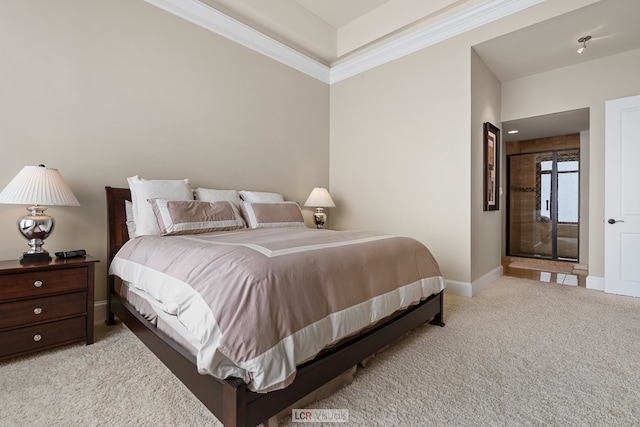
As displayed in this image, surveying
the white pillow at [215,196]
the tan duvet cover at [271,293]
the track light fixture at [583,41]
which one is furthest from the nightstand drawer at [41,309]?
the track light fixture at [583,41]

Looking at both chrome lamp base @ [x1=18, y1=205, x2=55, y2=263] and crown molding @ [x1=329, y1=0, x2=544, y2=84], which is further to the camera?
crown molding @ [x1=329, y1=0, x2=544, y2=84]

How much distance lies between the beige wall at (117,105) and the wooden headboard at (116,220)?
0.45ft

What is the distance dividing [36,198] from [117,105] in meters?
1.10

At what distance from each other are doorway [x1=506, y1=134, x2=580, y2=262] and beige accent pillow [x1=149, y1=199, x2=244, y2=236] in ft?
18.9

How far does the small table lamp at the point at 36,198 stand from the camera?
6.37 ft

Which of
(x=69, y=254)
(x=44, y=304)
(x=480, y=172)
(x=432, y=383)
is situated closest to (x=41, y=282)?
(x=44, y=304)

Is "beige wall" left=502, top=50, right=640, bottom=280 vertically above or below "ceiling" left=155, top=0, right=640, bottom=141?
below

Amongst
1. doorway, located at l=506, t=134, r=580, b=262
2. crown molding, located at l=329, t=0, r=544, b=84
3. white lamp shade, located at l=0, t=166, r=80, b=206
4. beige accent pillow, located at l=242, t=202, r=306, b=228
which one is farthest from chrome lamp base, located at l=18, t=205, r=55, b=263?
doorway, located at l=506, t=134, r=580, b=262

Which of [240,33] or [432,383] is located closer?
[432,383]

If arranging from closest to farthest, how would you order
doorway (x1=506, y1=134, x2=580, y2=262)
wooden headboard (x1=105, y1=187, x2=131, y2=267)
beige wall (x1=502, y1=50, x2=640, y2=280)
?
1. wooden headboard (x1=105, y1=187, x2=131, y2=267)
2. beige wall (x1=502, y1=50, x2=640, y2=280)
3. doorway (x1=506, y1=134, x2=580, y2=262)

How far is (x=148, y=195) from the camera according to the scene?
2.48 metres

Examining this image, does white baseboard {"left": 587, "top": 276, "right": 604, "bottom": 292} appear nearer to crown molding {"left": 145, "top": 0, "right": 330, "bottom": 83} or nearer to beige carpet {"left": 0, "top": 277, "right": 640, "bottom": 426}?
beige carpet {"left": 0, "top": 277, "right": 640, "bottom": 426}

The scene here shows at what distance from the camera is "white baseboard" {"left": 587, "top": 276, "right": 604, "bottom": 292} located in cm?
353

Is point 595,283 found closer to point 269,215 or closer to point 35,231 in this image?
point 269,215
